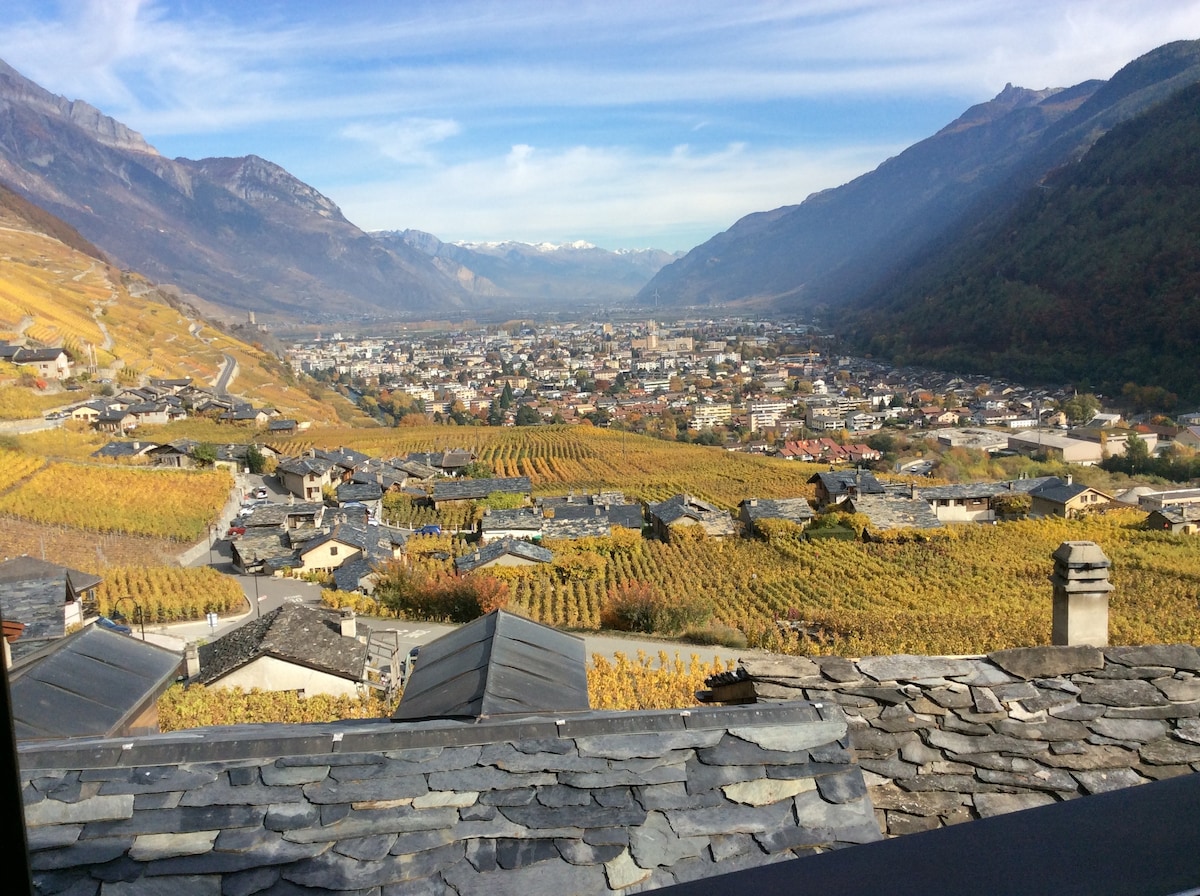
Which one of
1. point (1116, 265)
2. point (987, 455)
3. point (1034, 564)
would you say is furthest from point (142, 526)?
point (1116, 265)

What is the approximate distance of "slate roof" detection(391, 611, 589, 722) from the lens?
306 cm

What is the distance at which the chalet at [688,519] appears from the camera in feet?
73.0

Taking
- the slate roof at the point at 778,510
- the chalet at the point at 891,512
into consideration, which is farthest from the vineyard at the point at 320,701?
the slate roof at the point at 778,510

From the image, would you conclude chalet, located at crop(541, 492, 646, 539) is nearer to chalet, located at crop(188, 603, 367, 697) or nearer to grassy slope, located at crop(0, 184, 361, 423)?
chalet, located at crop(188, 603, 367, 697)

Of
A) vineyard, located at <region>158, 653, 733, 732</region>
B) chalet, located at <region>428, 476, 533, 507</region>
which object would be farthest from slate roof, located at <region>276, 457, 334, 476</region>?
vineyard, located at <region>158, 653, 733, 732</region>

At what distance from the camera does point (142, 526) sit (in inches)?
771

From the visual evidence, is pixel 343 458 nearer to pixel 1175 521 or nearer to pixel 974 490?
pixel 974 490

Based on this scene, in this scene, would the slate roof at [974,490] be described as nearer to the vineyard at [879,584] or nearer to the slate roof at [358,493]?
the vineyard at [879,584]

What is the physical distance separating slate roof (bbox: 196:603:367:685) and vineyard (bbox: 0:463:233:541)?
10.1 metres

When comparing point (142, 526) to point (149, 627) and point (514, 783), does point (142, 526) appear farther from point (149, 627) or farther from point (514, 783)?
point (514, 783)

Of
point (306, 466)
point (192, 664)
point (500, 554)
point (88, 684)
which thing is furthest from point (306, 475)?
point (88, 684)

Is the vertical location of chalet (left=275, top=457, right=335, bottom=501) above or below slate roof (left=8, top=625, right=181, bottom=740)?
below

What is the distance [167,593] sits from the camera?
15.2 m

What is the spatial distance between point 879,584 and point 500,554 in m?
7.75
